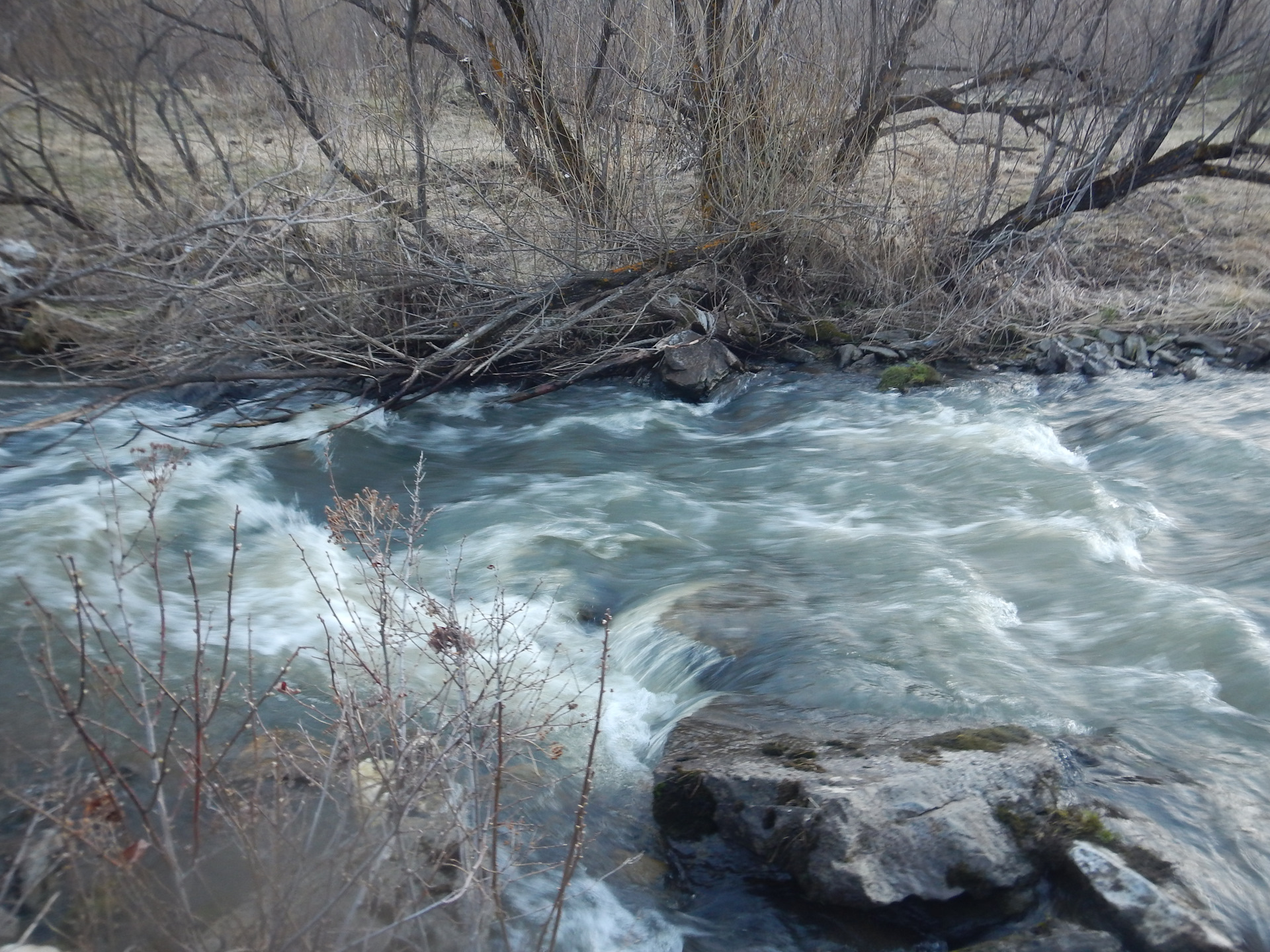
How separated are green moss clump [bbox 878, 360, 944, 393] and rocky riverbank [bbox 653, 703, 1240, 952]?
531 cm

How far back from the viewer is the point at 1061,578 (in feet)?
15.7

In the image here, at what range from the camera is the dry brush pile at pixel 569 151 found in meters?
7.63

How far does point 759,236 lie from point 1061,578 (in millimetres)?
4817

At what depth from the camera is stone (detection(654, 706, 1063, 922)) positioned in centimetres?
269

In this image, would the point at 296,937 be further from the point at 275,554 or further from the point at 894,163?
the point at 894,163

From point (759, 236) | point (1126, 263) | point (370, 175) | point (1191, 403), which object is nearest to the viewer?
point (1191, 403)

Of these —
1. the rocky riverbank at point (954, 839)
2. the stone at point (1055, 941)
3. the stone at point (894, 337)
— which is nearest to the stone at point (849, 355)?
the stone at point (894, 337)

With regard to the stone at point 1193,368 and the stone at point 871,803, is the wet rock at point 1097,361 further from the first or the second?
the stone at point 871,803

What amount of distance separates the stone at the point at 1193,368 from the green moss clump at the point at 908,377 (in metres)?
1.94

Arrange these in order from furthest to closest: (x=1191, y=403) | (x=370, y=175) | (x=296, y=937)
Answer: (x=370, y=175), (x=1191, y=403), (x=296, y=937)

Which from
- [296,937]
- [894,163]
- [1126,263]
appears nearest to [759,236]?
[894,163]

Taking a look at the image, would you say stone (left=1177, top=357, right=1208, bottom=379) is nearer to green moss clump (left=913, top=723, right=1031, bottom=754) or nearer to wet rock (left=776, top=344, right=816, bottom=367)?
wet rock (left=776, top=344, right=816, bottom=367)

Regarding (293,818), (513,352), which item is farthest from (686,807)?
(513,352)

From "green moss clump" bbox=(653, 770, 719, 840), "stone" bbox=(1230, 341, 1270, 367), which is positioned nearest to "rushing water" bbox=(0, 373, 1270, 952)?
"green moss clump" bbox=(653, 770, 719, 840)
